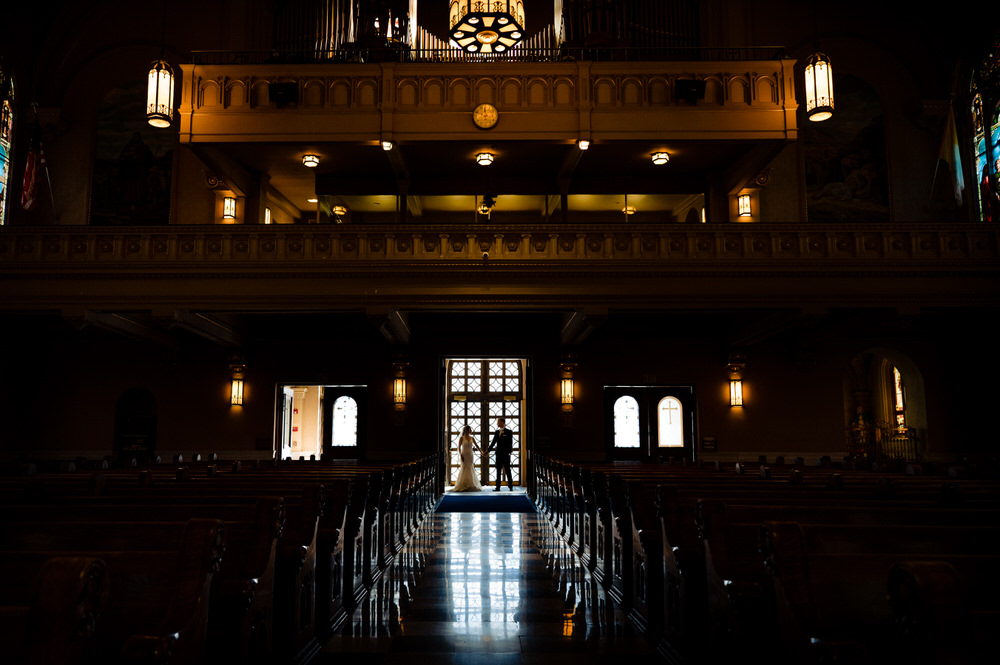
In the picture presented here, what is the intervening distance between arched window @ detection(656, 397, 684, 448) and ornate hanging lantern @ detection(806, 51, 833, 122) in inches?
316

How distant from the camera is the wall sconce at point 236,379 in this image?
623 inches

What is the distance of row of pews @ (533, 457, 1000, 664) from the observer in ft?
5.35

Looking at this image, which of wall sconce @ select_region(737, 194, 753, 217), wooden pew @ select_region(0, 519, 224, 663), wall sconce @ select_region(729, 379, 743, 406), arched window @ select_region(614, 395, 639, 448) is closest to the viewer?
wooden pew @ select_region(0, 519, 224, 663)

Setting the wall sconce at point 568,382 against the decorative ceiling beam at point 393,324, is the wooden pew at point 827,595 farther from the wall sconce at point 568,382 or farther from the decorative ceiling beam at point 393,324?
the wall sconce at point 568,382

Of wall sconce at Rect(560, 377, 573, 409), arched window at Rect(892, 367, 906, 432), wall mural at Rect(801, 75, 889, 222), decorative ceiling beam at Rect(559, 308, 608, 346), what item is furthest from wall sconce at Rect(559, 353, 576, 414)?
arched window at Rect(892, 367, 906, 432)

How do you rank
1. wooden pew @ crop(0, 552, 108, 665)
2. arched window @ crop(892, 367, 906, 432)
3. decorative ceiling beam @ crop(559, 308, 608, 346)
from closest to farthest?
wooden pew @ crop(0, 552, 108, 665), decorative ceiling beam @ crop(559, 308, 608, 346), arched window @ crop(892, 367, 906, 432)

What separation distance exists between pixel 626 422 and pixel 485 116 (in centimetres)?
789

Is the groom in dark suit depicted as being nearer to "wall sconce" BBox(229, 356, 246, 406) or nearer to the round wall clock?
"wall sconce" BBox(229, 356, 246, 406)

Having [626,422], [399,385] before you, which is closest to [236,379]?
[399,385]

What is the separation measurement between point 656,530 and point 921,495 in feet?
6.89

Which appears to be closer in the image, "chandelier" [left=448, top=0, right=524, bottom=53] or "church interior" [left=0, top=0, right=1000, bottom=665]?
"church interior" [left=0, top=0, right=1000, bottom=665]

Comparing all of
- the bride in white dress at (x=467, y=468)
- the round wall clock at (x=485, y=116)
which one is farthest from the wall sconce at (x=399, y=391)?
the round wall clock at (x=485, y=116)

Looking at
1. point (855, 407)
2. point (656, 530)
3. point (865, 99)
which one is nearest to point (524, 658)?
point (656, 530)

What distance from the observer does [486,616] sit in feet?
18.1
